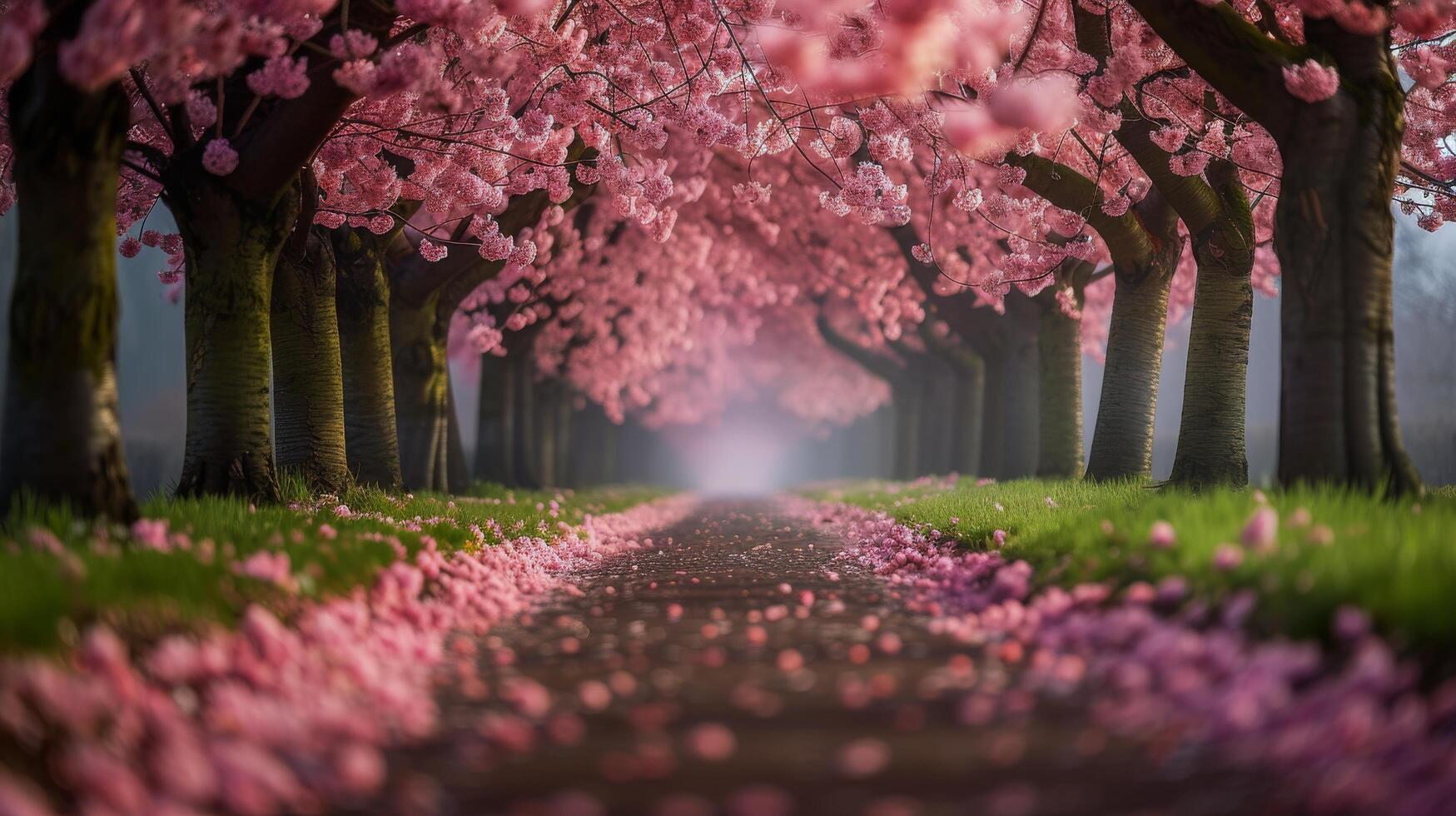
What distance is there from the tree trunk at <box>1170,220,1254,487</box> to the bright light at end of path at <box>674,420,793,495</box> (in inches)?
1581

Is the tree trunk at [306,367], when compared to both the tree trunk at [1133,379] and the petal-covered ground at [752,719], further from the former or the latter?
the tree trunk at [1133,379]

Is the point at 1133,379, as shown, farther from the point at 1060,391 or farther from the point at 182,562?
the point at 182,562

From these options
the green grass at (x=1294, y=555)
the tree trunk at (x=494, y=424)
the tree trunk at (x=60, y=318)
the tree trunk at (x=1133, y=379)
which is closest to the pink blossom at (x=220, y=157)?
the tree trunk at (x=60, y=318)

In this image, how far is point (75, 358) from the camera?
6391 mm

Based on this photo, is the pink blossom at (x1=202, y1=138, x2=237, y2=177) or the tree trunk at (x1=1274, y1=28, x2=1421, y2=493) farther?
the pink blossom at (x1=202, y1=138, x2=237, y2=177)

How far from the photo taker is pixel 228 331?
943 centimetres

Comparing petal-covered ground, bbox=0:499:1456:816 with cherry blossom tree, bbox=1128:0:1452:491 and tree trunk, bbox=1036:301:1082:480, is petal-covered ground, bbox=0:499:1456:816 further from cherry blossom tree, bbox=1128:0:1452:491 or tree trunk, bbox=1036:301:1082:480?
tree trunk, bbox=1036:301:1082:480

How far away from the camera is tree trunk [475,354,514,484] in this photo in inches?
909

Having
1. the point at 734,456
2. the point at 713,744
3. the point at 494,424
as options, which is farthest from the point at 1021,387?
the point at 734,456

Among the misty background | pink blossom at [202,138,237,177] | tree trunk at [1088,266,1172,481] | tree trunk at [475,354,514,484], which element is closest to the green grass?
tree trunk at [1088,266,1172,481]

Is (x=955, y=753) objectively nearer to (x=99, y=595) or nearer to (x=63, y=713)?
(x=63, y=713)

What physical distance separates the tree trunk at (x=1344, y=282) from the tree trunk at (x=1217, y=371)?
10.7 feet

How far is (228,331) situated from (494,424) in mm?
13894

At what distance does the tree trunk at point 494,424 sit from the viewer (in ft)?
75.8
